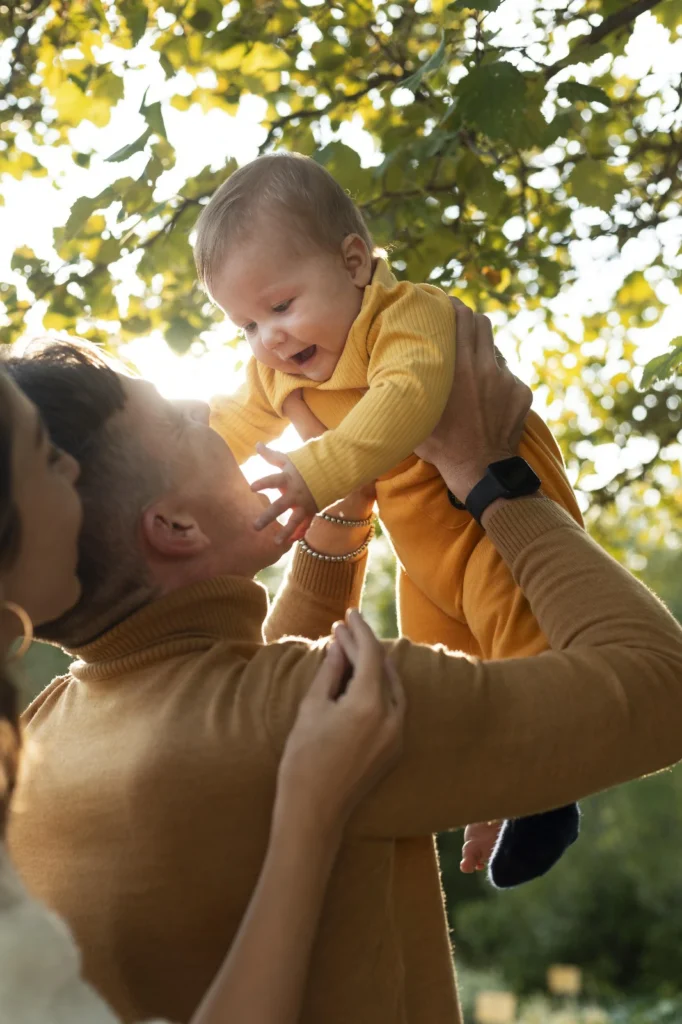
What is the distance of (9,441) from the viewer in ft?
5.26

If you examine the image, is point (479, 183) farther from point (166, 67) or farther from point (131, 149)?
point (131, 149)

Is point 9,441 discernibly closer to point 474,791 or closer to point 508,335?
point 474,791

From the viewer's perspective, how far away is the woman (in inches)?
56.4

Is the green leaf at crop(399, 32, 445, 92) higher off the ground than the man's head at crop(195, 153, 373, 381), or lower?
higher

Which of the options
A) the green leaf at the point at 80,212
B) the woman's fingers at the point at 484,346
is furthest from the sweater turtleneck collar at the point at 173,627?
the green leaf at the point at 80,212

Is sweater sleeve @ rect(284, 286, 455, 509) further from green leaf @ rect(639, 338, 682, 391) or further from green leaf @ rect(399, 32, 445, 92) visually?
green leaf @ rect(399, 32, 445, 92)

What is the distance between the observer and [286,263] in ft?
8.15

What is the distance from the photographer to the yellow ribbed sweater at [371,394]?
215 centimetres

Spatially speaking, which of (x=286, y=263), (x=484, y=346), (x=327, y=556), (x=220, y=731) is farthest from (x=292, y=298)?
(x=220, y=731)

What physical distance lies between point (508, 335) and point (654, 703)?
138 inches

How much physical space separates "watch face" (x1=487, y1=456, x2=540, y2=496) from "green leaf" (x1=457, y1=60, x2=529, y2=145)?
3.53ft

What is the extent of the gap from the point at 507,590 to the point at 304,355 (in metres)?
0.72

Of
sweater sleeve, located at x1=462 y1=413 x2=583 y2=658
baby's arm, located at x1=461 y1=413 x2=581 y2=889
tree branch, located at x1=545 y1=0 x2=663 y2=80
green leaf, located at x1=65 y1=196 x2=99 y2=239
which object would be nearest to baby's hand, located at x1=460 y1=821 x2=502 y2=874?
baby's arm, located at x1=461 y1=413 x2=581 y2=889

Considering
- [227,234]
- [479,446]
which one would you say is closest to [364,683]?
[479,446]
